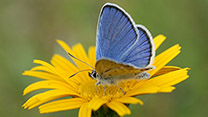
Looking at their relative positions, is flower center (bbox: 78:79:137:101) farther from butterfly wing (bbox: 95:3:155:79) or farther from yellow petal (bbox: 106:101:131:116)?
yellow petal (bbox: 106:101:131:116)

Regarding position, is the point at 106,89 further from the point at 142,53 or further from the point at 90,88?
the point at 142,53

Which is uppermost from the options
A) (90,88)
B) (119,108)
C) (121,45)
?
(121,45)

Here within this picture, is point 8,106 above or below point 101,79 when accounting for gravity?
above

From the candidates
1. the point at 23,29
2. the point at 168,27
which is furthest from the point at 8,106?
the point at 168,27

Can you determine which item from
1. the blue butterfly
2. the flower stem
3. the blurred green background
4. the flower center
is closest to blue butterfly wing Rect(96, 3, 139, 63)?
the blue butterfly

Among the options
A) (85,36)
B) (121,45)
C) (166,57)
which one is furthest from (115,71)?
(85,36)

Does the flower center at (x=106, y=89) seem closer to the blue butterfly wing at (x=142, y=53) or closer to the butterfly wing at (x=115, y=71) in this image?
the butterfly wing at (x=115, y=71)

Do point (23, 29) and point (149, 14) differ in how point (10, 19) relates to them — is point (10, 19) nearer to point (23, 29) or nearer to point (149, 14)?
point (23, 29)
